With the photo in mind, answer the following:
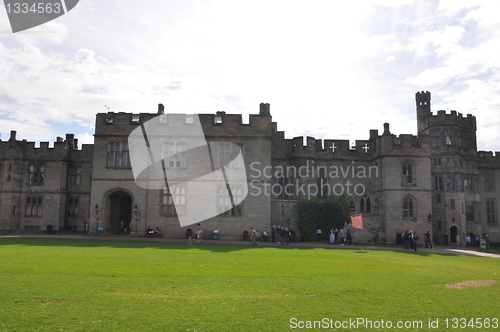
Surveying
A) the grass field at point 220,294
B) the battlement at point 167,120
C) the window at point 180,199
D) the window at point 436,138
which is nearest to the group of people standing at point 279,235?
the window at point 180,199

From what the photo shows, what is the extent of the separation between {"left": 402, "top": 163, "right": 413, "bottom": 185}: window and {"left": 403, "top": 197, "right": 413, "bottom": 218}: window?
5.13ft

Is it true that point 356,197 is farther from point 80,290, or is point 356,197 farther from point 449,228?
point 80,290

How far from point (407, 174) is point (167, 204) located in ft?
71.2

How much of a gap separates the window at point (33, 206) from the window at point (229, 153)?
748 inches

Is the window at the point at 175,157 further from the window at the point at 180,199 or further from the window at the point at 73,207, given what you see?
the window at the point at 73,207

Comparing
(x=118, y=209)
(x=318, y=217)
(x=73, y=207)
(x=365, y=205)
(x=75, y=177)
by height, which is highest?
(x=75, y=177)

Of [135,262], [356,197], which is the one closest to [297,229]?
[356,197]

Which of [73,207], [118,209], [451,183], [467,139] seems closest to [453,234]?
[451,183]

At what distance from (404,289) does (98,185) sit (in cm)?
2702

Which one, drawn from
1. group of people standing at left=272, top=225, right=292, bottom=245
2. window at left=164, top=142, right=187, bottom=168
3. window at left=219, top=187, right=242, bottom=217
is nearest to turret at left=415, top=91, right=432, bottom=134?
group of people standing at left=272, top=225, right=292, bottom=245

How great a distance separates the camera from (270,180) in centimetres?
3272

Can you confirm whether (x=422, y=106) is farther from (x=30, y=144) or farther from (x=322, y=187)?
(x=30, y=144)

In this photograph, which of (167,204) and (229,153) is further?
(229,153)

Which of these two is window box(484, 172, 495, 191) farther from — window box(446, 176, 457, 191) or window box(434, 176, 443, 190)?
window box(434, 176, 443, 190)
